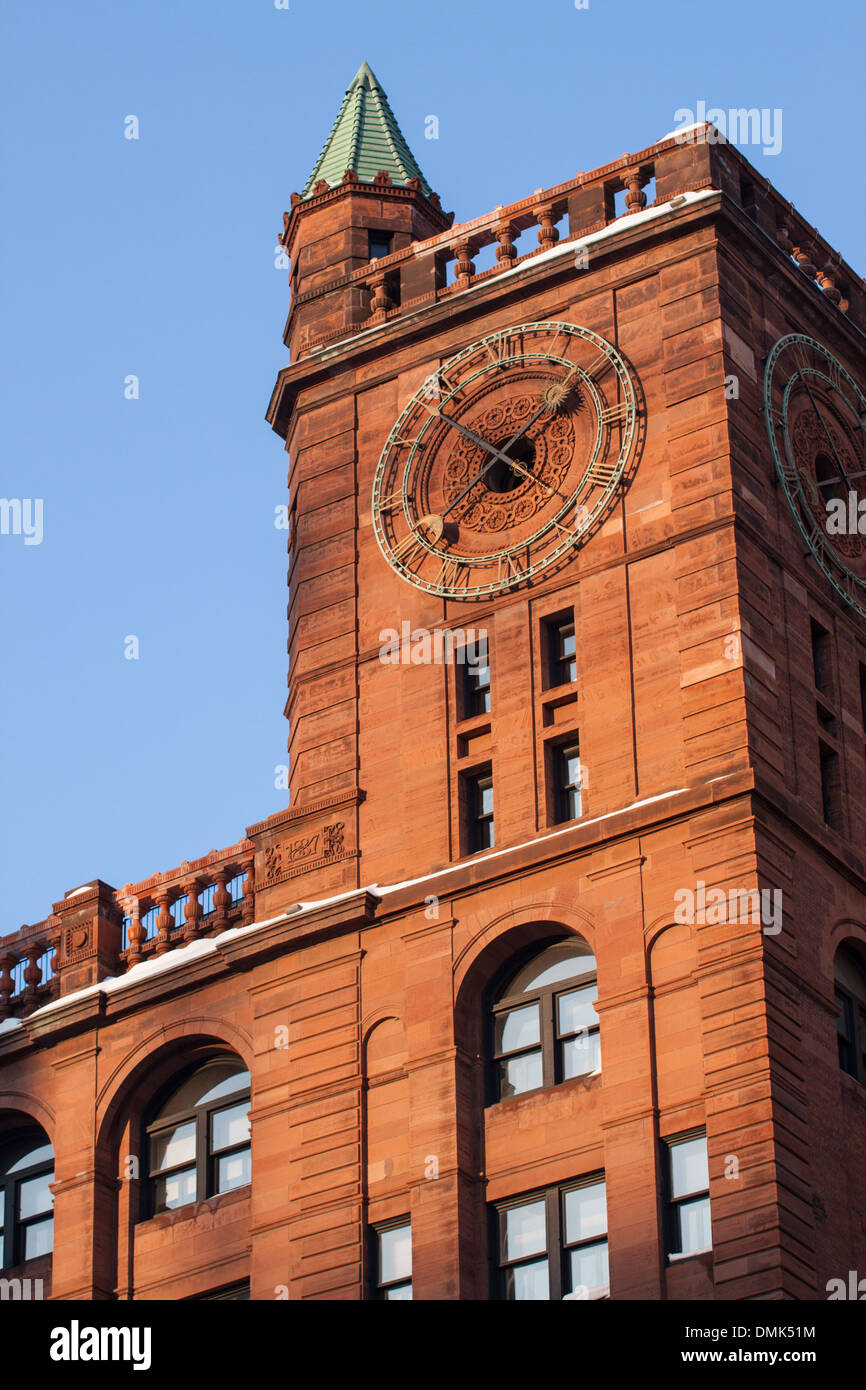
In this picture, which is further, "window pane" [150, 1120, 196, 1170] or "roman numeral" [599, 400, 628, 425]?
"roman numeral" [599, 400, 628, 425]

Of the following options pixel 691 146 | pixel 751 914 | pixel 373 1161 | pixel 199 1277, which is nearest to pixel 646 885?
pixel 751 914

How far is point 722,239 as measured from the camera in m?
62.2

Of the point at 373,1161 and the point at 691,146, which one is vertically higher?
the point at 691,146

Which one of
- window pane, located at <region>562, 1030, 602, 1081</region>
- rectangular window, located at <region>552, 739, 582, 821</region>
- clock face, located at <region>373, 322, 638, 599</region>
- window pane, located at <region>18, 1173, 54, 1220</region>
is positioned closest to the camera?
window pane, located at <region>562, 1030, 602, 1081</region>

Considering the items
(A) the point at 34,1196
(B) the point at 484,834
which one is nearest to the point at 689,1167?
(B) the point at 484,834

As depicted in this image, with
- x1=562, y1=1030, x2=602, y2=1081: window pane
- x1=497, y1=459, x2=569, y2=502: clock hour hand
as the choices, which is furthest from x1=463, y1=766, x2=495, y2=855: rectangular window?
x1=497, y1=459, x2=569, y2=502: clock hour hand

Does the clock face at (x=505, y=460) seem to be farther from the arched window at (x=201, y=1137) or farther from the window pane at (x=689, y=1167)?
the window pane at (x=689, y=1167)

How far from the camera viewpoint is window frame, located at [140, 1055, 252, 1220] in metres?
59.1

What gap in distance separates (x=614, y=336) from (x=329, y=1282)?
1835cm

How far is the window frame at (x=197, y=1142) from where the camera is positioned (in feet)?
194

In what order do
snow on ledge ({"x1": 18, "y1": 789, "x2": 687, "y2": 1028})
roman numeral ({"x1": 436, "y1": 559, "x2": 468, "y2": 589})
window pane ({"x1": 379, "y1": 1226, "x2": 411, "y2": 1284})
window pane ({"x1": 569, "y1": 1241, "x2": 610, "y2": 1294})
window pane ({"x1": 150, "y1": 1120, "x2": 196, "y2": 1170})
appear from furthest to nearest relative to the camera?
roman numeral ({"x1": 436, "y1": 559, "x2": 468, "y2": 589}) < window pane ({"x1": 150, "y1": 1120, "x2": 196, "y2": 1170}) < snow on ledge ({"x1": 18, "y1": 789, "x2": 687, "y2": 1028}) < window pane ({"x1": 379, "y1": 1226, "x2": 411, "y2": 1284}) < window pane ({"x1": 569, "y1": 1241, "x2": 610, "y2": 1294})

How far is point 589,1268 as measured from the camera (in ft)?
175

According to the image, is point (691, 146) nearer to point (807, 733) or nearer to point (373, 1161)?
point (807, 733)

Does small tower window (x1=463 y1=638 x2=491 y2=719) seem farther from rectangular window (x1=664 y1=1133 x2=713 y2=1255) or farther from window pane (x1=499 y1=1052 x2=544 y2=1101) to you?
rectangular window (x1=664 y1=1133 x2=713 y2=1255)
